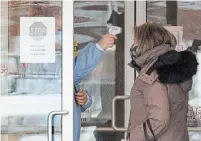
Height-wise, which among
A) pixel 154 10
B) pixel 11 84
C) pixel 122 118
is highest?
pixel 154 10

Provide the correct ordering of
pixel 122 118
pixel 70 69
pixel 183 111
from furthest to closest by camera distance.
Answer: pixel 122 118 < pixel 70 69 < pixel 183 111

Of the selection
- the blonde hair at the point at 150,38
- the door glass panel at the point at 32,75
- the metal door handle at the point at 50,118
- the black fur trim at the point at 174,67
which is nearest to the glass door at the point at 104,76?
the door glass panel at the point at 32,75

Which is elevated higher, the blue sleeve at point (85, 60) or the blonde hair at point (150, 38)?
the blonde hair at point (150, 38)

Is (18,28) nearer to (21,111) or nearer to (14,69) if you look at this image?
(14,69)

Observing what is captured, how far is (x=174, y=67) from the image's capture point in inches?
130

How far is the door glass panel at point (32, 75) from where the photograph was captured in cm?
401

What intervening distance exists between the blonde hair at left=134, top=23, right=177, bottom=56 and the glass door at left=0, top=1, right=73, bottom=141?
0.75 meters

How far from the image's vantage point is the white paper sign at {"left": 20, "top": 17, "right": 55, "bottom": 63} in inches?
158

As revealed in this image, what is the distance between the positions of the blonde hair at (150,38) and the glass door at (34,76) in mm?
746

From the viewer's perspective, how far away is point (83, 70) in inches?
158

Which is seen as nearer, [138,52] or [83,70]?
[138,52]

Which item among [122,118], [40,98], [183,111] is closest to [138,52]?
[183,111]

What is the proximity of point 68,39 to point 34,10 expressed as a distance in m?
0.35

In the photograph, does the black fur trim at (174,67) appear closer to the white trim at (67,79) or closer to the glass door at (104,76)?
the white trim at (67,79)
